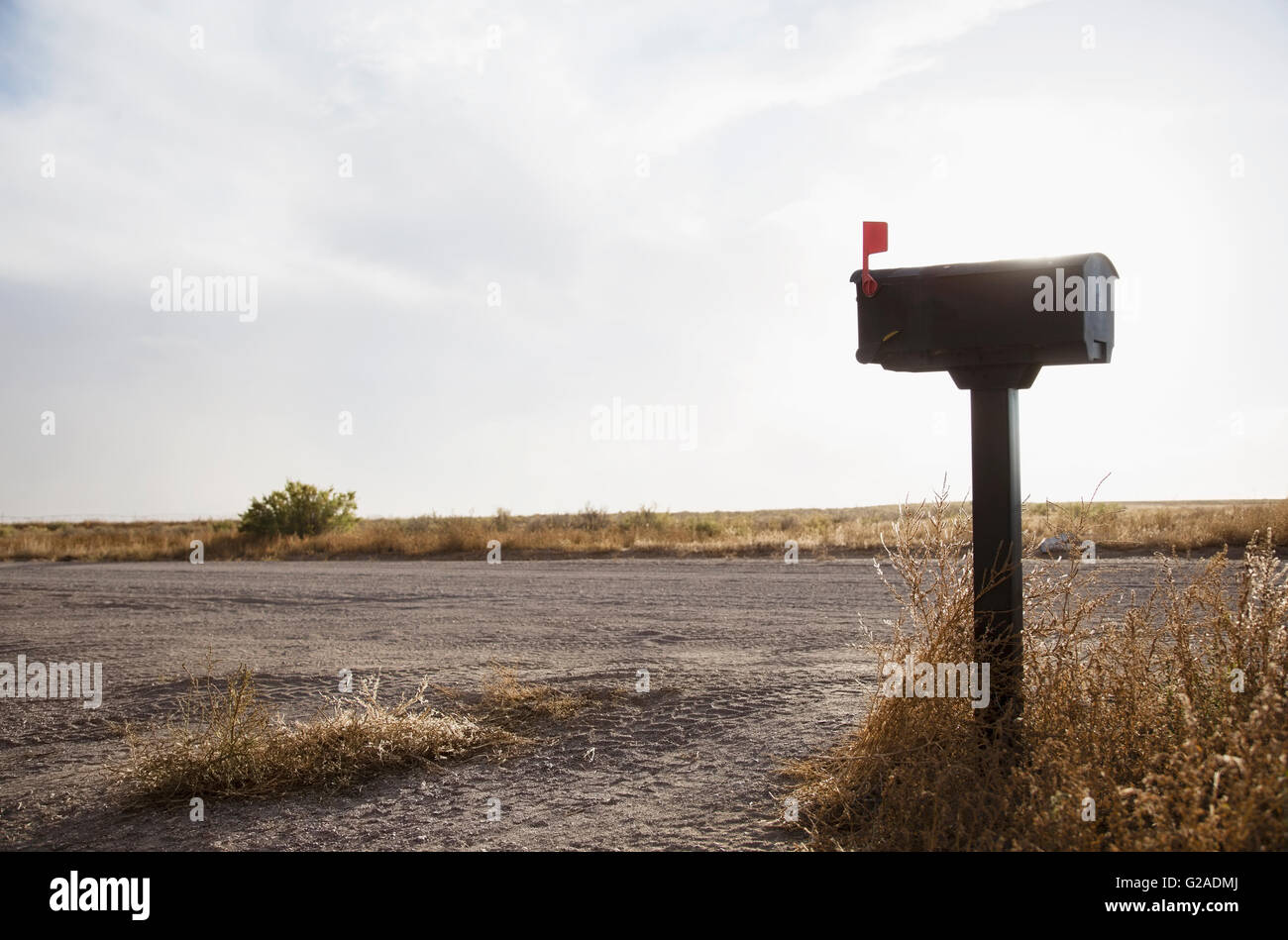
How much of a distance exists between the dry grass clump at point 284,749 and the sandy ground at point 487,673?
0.16 metres

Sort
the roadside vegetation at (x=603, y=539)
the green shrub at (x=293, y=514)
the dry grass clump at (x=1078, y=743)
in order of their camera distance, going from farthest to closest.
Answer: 1. the green shrub at (x=293, y=514)
2. the roadside vegetation at (x=603, y=539)
3. the dry grass clump at (x=1078, y=743)

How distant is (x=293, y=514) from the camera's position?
27438mm

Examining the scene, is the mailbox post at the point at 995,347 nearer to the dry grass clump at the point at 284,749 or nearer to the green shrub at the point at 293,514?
the dry grass clump at the point at 284,749

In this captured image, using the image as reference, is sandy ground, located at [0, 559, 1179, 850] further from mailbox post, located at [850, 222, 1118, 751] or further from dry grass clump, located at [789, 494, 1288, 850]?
mailbox post, located at [850, 222, 1118, 751]

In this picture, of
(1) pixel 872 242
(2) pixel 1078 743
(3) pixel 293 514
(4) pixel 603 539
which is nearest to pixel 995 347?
(1) pixel 872 242

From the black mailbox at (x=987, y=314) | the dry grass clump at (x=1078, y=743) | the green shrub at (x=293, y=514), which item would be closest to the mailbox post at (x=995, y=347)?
the black mailbox at (x=987, y=314)

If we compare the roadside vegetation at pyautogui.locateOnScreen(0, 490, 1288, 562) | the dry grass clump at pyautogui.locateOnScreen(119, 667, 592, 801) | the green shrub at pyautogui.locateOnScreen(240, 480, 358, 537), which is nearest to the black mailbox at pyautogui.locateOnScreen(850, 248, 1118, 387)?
the dry grass clump at pyautogui.locateOnScreen(119, 667, 592, 801)

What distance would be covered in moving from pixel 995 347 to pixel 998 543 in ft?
3.14

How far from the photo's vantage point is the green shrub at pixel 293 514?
89.1ft

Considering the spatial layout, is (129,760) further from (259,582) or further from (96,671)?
(259,582)

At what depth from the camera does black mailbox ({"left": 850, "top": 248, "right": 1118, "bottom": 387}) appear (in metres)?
4.25

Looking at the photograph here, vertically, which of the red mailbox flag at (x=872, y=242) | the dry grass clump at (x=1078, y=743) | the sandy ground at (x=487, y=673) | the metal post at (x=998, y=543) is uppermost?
the red mailbox flag at (x=872, y=242)
